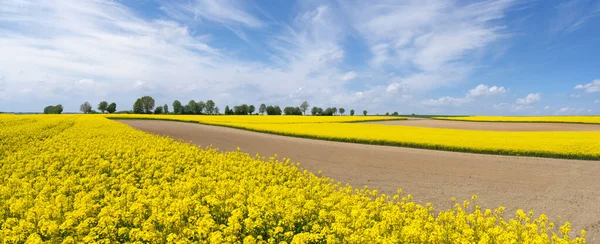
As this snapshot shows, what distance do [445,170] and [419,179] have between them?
2623mm

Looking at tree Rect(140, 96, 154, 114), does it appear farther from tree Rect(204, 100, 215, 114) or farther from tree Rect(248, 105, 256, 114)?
tree Rect(248, 105, 256, 114)

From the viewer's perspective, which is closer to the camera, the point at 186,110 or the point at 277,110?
the point at 186,110

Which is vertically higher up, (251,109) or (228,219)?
(251,109)

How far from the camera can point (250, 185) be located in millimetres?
7188

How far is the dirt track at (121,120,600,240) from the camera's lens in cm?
989

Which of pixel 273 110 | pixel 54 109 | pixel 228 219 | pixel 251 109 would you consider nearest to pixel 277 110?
pixel 273 110

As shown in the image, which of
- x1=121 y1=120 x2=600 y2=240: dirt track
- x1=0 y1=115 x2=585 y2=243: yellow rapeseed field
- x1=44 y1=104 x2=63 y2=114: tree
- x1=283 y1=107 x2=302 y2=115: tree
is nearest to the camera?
x1=0 y1=115 x2=585 y2=243: yellow rapeseed field

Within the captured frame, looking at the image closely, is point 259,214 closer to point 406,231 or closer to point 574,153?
point 406,231

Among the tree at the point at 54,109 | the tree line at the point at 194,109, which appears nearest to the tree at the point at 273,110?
the tree line at the point at 194,109

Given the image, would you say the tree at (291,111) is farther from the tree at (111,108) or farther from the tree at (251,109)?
the tree at (111,108)

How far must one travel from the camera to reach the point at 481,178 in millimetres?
13172

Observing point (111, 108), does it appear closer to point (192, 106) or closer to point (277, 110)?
point (192, 106)

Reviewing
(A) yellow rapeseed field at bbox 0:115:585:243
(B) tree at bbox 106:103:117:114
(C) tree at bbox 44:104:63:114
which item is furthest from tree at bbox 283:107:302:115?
(A) yellow rapeseed field at bbox 0:115:585:243

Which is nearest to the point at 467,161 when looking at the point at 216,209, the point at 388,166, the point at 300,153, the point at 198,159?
the point at 388,166
